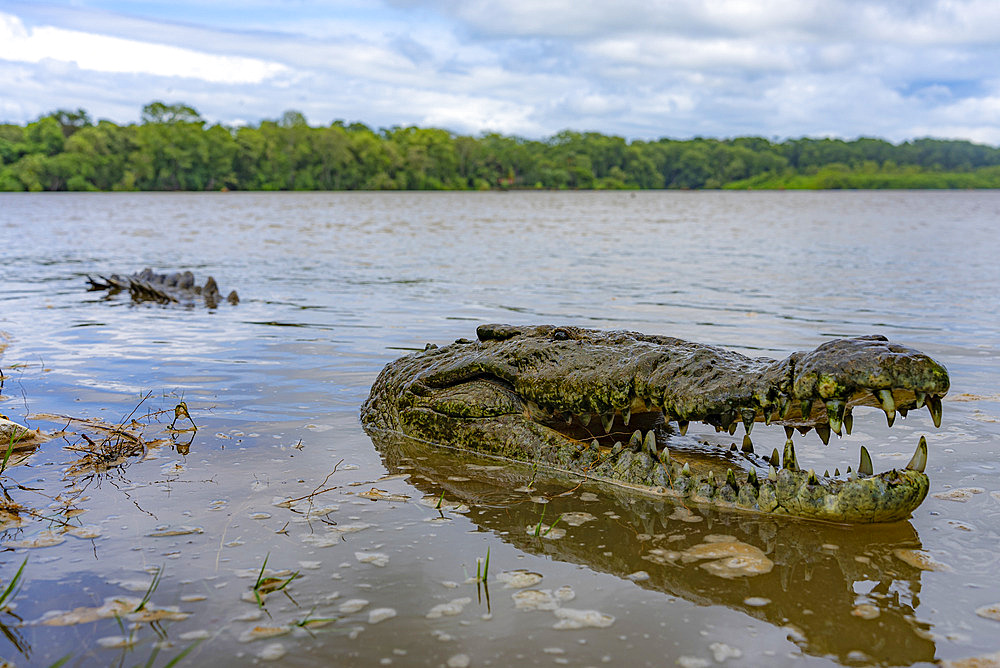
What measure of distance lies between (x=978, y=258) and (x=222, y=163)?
106 meters

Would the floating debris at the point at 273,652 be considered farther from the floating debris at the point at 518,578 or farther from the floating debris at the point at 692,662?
the floating debris at the point at 692,662

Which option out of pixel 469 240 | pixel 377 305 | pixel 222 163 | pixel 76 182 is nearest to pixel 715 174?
pixel 222 163

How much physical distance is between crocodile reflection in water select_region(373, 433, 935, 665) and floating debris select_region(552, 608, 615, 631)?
0.33 m

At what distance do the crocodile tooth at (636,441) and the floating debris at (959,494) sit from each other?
1.51 meters

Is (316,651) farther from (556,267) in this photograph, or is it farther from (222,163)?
(222,163)

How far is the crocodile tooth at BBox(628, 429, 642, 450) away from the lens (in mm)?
4179

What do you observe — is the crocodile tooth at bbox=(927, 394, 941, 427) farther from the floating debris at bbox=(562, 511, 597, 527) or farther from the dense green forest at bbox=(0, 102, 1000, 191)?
the dense green forest at bbox=(0, 102, 1000, 191)

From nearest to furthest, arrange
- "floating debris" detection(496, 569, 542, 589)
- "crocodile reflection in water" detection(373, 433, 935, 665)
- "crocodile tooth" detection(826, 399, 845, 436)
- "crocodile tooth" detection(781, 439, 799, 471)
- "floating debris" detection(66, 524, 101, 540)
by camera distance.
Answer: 1. "crocodile reflection in water" detection(373, 433, 935, 665)
2. "floating debris" detection(496, 569, 542, 589)
3. "crocodile tooth" detection(826, 399, 845, 436)
4. "floating debris" detection(66, 524, 101, 540)
5. "crocodile tooth" detection(781, 439, 799, 471)

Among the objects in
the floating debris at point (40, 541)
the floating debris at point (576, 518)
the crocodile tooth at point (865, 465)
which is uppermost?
the crocodile tooth at point (865, 465)

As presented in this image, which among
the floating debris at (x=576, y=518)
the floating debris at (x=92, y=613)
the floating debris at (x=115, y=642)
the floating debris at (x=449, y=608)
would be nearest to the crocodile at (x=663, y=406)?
the floating debris at (x=576, y=518)

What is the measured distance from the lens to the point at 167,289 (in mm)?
12375

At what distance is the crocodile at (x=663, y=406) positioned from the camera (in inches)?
124

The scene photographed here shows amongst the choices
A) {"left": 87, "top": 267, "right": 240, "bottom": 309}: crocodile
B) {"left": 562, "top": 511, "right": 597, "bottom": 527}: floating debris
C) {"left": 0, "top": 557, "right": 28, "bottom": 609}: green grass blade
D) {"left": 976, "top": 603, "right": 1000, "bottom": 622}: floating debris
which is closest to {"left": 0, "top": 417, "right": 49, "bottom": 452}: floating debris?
{"left": 0, "top": 557, "right": 28, "bottom": 609}: green grass blade

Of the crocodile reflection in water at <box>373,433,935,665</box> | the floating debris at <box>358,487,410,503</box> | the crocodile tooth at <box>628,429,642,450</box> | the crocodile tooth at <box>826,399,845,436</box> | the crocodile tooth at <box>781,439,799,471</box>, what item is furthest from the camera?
the crocodile tooth at <box>628,429,642,450</box>
